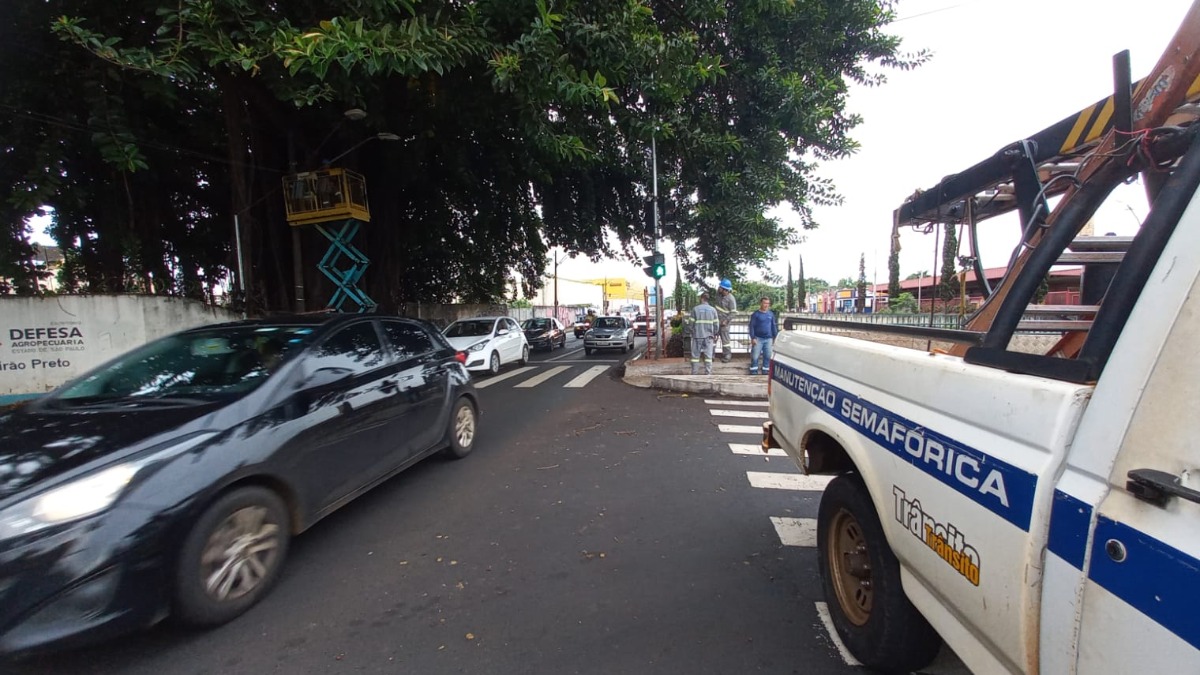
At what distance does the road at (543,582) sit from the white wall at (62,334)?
8.46 metres

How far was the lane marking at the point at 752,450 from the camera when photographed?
538 cm

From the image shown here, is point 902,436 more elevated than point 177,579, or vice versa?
point 902,436

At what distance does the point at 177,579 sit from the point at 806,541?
3.59 meters

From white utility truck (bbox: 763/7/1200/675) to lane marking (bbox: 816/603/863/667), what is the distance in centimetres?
11

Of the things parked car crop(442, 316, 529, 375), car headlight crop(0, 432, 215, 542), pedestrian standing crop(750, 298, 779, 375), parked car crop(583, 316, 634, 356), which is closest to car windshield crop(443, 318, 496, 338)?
A: parked car crop(442, 316, 529, 375)

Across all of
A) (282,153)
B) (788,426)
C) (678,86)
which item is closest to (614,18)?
(678,86)

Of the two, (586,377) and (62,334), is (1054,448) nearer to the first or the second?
(586,377)

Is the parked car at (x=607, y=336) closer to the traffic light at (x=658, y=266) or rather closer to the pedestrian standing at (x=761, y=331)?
the traffic light at (x=658, y=266)

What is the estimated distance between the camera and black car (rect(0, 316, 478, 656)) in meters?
2.06

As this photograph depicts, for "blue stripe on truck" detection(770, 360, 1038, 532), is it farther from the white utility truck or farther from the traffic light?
the traffic light

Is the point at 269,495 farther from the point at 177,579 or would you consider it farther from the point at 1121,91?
the point at 1121,91

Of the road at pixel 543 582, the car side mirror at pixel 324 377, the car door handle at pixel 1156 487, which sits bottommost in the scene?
the road at pixel 543 582

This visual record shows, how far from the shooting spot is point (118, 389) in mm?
3193

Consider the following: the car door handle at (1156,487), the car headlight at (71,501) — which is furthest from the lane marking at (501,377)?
the car door handle at (1156,487)
